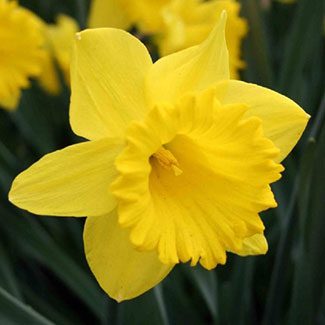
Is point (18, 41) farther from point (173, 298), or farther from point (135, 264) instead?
point (135, 264)

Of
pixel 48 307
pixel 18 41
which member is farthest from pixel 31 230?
pixel 18 41

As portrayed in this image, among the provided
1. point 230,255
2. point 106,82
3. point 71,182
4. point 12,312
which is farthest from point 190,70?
point 230,255

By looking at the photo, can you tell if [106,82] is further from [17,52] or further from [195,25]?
[195,25]

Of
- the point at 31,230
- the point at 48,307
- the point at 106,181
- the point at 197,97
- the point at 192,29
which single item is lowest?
the point at 48,307

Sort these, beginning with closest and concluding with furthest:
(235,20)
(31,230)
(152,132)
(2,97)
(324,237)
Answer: (152,132)
(324,237)
(31,230)
(2,97)
(235,20)

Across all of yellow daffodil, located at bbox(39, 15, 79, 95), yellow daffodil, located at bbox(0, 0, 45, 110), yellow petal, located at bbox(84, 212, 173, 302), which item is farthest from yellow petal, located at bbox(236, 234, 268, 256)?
yellow daffodil, located at bbox(39, 15, 79, 95)

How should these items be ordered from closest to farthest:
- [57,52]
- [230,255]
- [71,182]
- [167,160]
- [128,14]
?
[71,182] < [167,160] < [230,255] < [128,14] < [57,52]

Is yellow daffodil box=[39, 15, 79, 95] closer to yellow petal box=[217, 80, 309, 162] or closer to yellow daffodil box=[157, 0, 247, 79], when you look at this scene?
yellow daffodil box=[157, 0, 247, 79]
